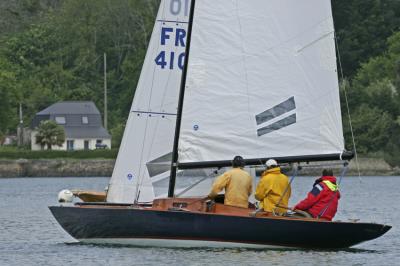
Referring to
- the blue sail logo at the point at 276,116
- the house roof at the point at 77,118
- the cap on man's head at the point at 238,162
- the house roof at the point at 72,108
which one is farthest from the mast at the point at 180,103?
the house roof at the point at 72,108

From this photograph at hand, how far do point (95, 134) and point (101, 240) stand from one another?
70317mm

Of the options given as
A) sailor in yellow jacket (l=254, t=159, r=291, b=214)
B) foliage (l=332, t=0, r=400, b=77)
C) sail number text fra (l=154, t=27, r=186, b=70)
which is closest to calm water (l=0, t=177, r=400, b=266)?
sailor in yellow jacket (l=254, t=159, r=291, b=214)

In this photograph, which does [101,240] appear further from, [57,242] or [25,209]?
[25,209]

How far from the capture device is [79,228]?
25.6 metres

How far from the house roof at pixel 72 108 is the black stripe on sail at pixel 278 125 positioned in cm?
7299

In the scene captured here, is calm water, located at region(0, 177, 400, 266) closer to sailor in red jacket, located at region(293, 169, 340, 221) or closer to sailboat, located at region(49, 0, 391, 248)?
sailboat, located at region(49, 0, 391, 248)

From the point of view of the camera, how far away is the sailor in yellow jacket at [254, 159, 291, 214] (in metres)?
23.9

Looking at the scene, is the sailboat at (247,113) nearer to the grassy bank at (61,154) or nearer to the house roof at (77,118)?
the grassy bank at (61,154)

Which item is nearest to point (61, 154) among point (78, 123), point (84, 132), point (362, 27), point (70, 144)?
point (70, 144)

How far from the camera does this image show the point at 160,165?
2550 cm

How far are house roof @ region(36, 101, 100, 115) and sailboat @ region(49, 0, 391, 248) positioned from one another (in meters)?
72.5

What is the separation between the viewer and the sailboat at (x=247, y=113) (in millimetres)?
24000

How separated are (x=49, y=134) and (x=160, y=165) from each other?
66.4 m

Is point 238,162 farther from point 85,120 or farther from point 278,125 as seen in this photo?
point 85,120
